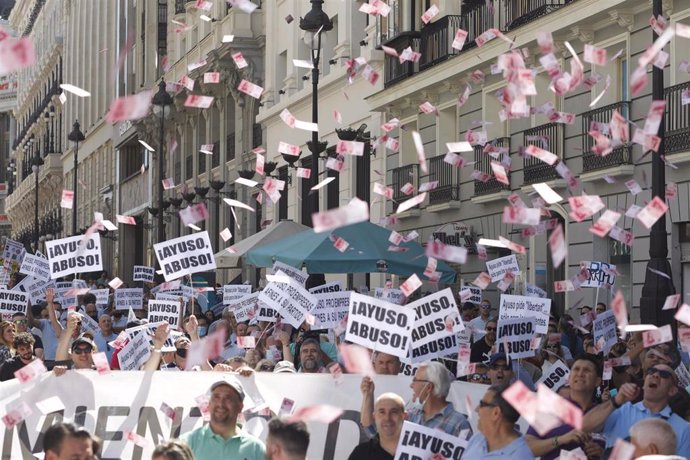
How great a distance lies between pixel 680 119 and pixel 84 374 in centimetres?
1078

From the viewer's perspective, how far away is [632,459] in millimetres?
6809

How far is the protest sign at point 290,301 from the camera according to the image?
13.9 m

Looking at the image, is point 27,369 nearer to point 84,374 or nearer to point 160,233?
point 84,374

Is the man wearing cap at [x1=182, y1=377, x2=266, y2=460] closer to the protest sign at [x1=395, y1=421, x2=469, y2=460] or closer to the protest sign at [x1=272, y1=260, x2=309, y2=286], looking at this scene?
the protest sign at [x1=395, y1=421, x2=469, y2=460]

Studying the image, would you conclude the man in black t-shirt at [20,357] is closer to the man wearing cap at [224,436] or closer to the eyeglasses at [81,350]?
the eyeglasses at [81,350]

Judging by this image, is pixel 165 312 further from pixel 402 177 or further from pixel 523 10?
pixel 402 177

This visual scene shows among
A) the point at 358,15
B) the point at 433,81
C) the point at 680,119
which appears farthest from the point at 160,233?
the point at 680,119

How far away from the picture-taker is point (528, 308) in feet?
42.7

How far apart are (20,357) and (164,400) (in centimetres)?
252

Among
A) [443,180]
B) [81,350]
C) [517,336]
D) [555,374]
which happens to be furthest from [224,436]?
[443,180]

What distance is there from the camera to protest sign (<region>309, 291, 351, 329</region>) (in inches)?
575

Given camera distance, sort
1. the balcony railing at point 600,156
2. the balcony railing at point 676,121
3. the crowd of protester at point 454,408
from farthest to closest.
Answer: the balcony railing at point 600,156 → the balcony railing at point 676,121 → the crowd of protester at point 454,408

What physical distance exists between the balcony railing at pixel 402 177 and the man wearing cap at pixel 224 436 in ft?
66.5

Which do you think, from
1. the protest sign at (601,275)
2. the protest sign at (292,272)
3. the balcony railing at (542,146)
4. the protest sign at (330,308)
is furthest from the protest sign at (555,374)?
the balcony railing at (542,146)
